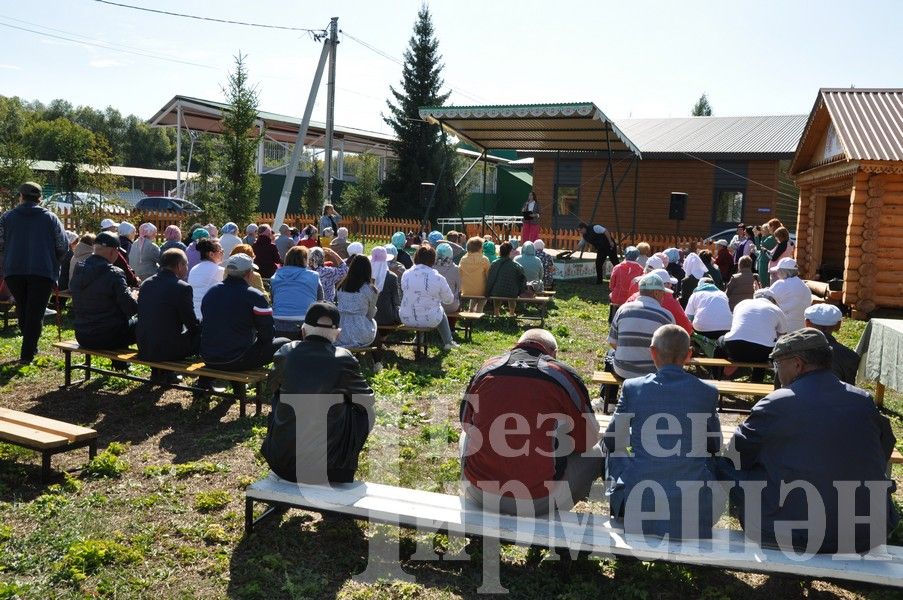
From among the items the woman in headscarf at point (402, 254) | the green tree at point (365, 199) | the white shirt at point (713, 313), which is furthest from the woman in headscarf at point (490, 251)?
the green tree at point (365, 199)

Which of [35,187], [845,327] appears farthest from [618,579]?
[845,327]

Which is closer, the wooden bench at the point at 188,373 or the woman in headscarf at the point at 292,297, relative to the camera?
the wooden bench at the point at 188,373

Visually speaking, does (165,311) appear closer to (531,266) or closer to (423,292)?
(423,292)

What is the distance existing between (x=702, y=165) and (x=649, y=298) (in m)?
24.3

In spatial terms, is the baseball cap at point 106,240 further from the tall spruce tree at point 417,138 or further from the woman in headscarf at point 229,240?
the tall spruce tree at point 417,138

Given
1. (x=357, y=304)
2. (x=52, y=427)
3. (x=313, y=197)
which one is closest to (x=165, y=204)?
(x=313, y=197)

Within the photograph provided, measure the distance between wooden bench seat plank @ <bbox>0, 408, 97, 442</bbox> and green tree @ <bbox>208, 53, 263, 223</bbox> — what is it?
16813 mm

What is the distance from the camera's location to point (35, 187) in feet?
25.8

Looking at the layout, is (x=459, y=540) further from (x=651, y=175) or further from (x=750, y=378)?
(x=651, y=175)

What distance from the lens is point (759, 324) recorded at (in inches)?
296

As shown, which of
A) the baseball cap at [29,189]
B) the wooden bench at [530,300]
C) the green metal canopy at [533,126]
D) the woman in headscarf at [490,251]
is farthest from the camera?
the green metal canopy at [533,126]

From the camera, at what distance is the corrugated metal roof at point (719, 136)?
90.5 ft

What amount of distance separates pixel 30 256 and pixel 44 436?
365 centimetres

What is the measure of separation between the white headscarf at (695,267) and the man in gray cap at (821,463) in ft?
28.5
